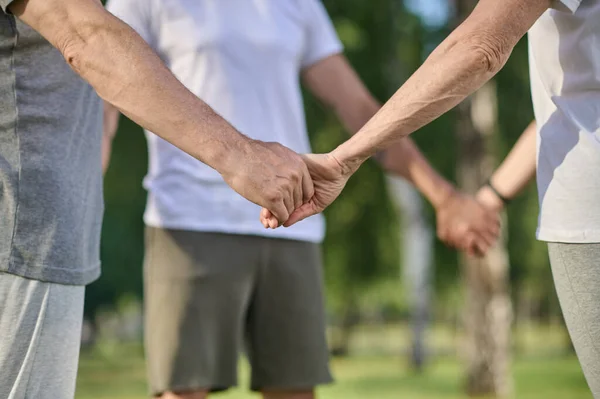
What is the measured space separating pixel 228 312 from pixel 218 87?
87 centimetres

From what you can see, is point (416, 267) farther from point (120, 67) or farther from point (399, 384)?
point (120, 67)

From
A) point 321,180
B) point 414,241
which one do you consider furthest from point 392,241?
point 321,180

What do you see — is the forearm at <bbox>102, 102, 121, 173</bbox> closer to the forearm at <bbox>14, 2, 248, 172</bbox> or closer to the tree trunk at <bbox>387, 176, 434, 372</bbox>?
the forearm at <bbox>14, 2, 248, 172</bbox>

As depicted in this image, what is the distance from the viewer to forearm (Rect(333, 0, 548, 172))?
8.38 ft

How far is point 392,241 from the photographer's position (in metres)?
22.8

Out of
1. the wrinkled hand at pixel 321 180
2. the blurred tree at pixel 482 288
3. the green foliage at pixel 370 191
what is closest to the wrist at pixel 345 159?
the wrinkled hand at pixel 321 180

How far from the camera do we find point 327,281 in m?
23.7

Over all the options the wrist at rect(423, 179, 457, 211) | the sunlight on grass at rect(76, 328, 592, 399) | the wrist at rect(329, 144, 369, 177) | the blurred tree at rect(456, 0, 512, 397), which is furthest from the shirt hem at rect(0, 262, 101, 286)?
the blurred tree at rect(456, 0, 512, 397)

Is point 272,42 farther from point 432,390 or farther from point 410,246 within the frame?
point 410,246

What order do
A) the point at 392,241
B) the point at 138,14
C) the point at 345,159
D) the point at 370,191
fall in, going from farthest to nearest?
the point at 392,241 < the point at 370,191 < the point at 138,14 < the point at 345,159

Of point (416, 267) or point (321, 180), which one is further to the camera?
point (416, 267)

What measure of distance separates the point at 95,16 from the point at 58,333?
0.80 metres

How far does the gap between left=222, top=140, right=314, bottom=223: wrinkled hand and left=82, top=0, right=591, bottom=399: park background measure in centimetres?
903

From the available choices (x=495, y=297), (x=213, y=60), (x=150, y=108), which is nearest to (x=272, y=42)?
(x=213, y=60)
